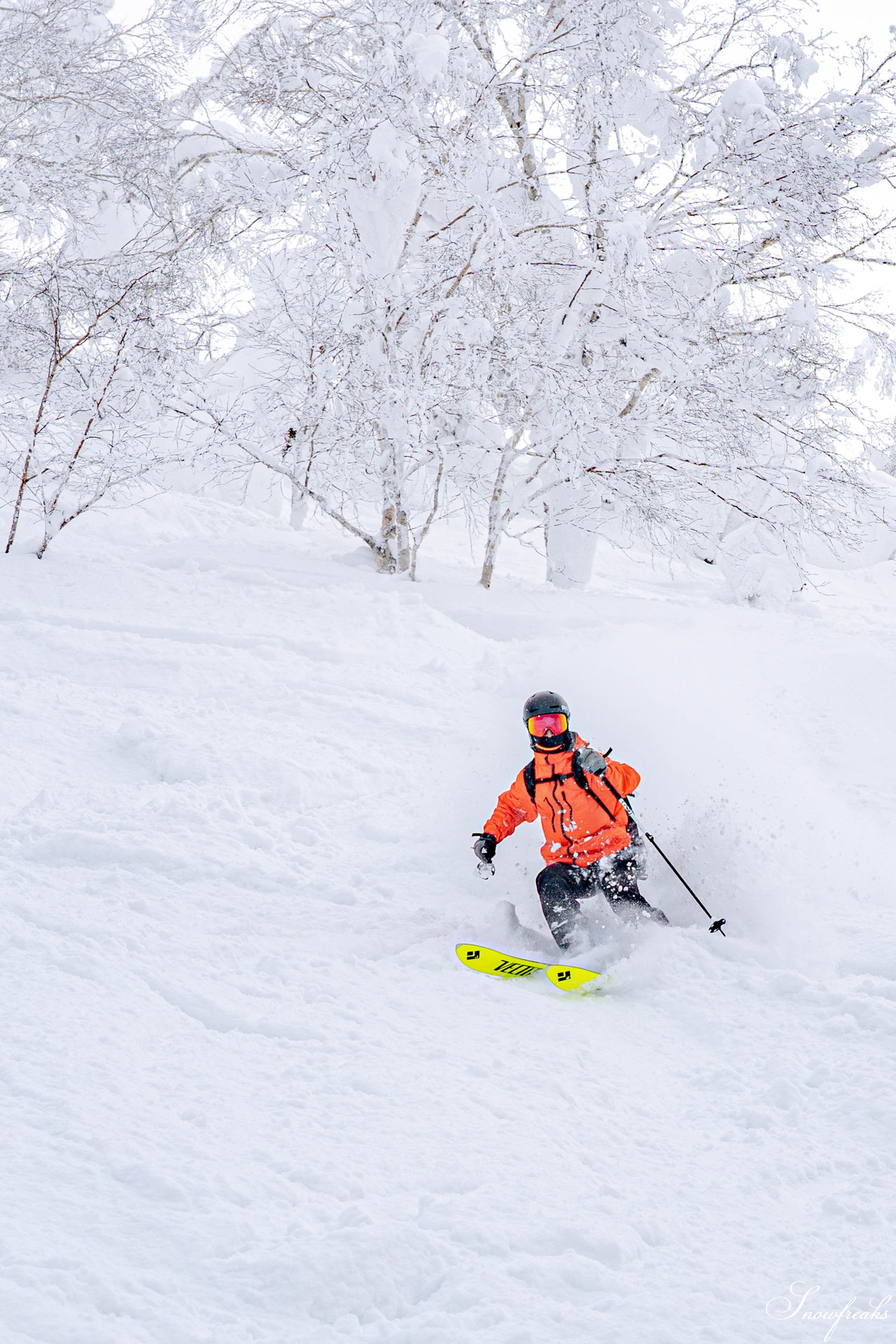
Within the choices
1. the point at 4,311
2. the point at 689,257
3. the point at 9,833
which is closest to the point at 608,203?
the point at 689,257

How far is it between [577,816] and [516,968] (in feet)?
2.74

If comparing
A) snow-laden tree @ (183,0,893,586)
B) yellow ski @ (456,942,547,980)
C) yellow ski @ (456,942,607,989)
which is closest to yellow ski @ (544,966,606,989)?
yellow ski @ (456,942,607,989)

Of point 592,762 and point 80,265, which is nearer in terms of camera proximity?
point 592,762

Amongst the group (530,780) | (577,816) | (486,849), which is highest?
(530,780)

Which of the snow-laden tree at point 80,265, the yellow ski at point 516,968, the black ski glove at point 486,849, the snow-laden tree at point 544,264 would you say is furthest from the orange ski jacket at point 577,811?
the snow-laden tree at point 80,265

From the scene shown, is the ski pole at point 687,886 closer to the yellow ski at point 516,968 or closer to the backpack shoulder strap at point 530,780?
the backpack shoulder strap at point 530,780

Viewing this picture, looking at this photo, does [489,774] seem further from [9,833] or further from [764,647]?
[764,647]

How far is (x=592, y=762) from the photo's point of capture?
4527 mm

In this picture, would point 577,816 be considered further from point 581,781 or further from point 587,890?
point 587,890

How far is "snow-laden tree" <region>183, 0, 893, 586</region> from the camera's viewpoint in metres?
9.05

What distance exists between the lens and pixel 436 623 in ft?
30.2

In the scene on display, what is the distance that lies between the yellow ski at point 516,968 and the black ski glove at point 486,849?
52 centimetres

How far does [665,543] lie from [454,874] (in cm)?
750

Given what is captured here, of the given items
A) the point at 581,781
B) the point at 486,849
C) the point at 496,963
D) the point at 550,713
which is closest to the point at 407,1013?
the point at 496,963
